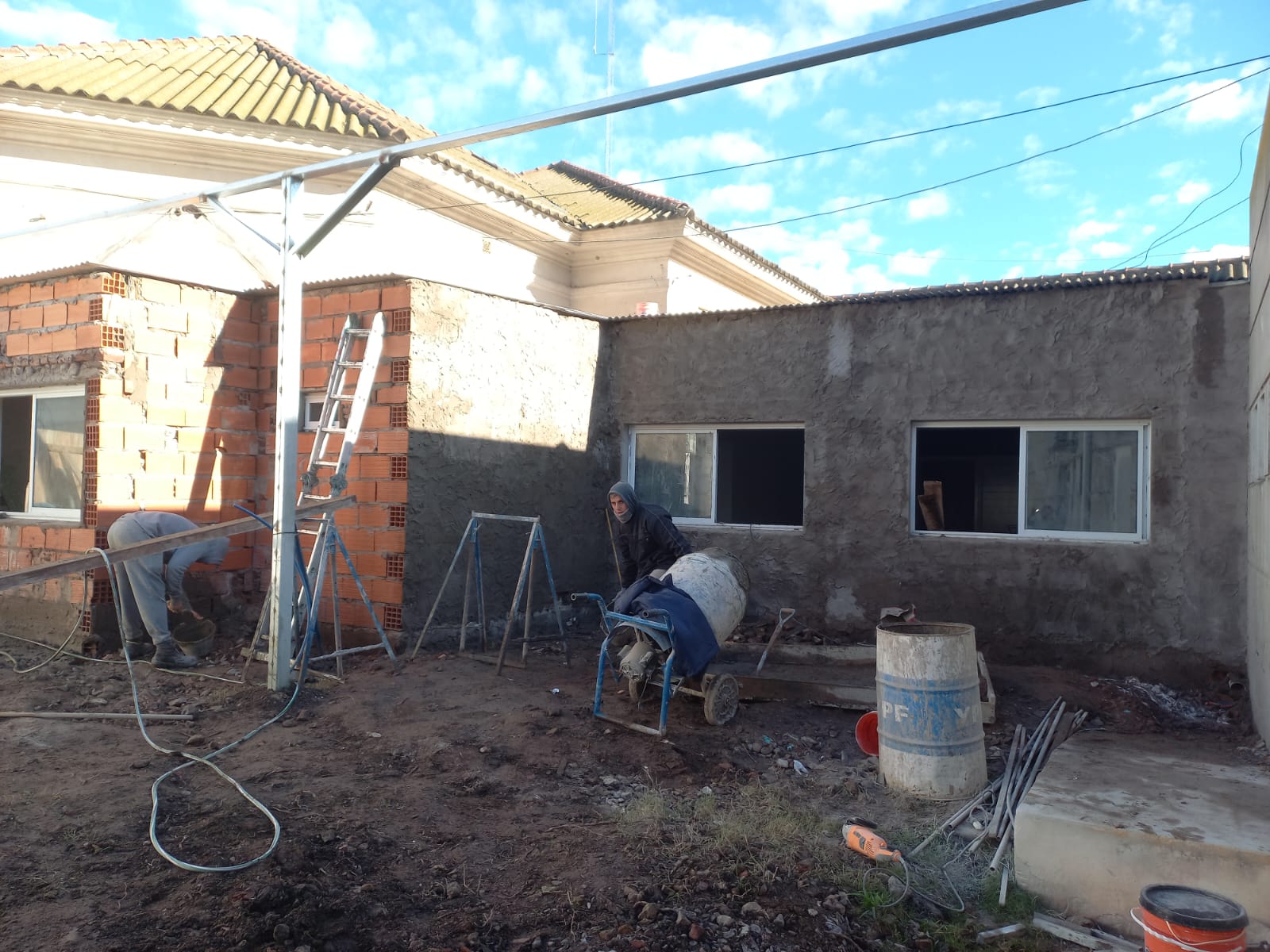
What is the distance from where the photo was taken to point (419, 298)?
7668mm

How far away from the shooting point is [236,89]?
453 inches

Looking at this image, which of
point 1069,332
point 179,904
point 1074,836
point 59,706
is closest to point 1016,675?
point 1069,332

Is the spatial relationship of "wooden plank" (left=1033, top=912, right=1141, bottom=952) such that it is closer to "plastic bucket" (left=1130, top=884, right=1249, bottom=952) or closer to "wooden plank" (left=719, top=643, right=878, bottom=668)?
"plastic bucket" (left=1130, top=884, right=1249, bottom=952)

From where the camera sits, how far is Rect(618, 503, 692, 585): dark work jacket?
7.20 m

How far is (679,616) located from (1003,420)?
3642mm

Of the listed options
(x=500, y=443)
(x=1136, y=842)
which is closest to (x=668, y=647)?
(x=1136, y=842)

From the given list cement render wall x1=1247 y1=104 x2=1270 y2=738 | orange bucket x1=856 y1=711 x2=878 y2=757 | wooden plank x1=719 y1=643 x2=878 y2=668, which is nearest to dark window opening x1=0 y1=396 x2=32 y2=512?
wooden plank x1=719 y1=643 x2=878 y2=668

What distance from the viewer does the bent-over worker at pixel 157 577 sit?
7094 millimetres

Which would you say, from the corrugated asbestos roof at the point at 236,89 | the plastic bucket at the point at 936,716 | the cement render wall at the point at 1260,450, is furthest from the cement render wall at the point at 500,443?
the cement render wall at the point at 1260,450

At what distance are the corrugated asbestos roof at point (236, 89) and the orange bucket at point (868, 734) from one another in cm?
921

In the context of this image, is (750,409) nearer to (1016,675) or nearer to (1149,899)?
(1016,675)

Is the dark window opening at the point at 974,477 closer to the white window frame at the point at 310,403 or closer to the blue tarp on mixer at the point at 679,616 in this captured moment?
the blue tarp on mixer at the point at 679,616

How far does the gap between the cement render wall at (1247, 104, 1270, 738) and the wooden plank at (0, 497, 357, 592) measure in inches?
243

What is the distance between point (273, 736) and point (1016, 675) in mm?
5693
